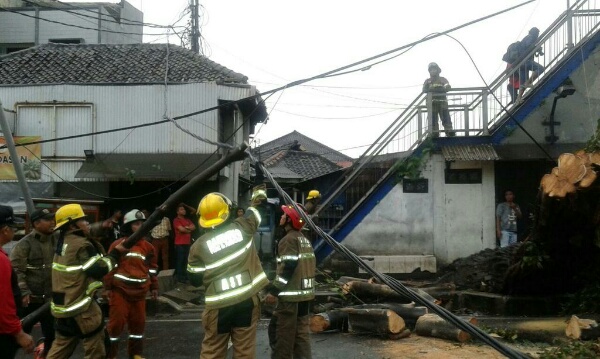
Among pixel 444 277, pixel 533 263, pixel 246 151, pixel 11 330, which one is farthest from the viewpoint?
pixel 444 277

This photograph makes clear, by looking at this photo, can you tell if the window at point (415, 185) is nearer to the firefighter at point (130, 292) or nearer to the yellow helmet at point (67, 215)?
the firefighter at point (130, 292)

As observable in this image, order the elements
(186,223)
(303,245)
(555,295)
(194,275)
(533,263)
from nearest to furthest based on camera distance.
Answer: (194,275)
(303,245)
(533,263)
(555,295)
(186,223)

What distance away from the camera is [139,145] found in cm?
1920

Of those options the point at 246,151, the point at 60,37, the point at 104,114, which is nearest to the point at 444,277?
the point at 246,151

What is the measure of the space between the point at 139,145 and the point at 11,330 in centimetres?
1420

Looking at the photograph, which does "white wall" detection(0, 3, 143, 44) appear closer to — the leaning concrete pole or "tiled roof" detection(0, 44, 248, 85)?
"tiled roof" detection(0, 44, 248, 85)

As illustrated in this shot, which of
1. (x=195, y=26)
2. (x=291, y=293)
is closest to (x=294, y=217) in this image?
(x=291, y=293)

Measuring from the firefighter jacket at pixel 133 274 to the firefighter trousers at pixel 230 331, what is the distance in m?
2.12

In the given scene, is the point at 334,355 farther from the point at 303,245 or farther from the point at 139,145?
the point at 139,145

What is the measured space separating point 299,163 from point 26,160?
1686 centimetres

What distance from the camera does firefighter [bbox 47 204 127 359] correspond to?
22.2 ft

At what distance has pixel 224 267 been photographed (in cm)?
632

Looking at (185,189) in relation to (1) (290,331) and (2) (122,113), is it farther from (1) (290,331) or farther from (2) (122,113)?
(2) (122,113)

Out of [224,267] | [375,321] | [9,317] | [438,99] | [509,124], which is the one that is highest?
[438,99]
